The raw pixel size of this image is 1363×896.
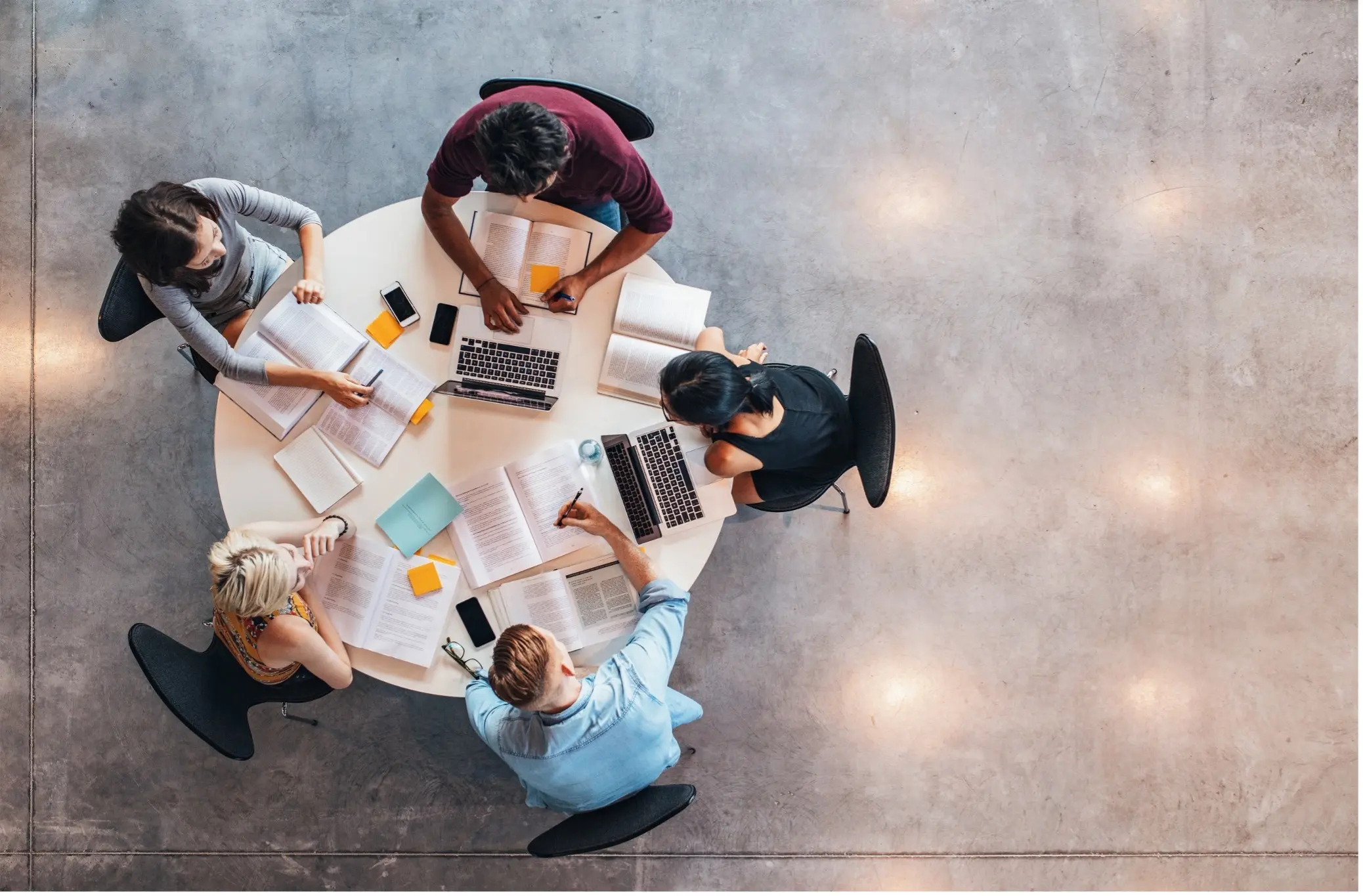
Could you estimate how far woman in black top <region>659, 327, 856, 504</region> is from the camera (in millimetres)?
1996

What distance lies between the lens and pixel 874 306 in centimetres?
316

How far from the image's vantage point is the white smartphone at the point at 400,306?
2.28 meters

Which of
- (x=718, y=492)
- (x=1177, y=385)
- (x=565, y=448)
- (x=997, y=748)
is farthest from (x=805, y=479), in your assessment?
(x=1177, y=385)

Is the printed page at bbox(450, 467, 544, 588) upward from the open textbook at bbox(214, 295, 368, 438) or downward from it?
downward

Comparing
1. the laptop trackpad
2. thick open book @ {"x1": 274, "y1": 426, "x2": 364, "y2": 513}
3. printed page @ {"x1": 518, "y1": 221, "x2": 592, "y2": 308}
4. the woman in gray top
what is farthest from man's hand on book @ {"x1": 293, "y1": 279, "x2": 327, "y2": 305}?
the laptop trackpad

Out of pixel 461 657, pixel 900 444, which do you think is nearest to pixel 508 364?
pixel 461 657

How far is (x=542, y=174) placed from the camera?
1919 mm

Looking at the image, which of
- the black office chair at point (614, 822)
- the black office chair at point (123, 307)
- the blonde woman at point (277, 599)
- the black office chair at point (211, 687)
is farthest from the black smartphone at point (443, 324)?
the black office chair at point (614, 822)

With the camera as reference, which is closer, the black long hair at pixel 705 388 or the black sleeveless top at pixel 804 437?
the black long hair at pixel 705 388

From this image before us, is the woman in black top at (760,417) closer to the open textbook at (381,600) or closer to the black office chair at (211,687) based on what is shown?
the open textbook at (381,600)

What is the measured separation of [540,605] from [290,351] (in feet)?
3.21

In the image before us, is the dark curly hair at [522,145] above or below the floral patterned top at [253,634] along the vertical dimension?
above

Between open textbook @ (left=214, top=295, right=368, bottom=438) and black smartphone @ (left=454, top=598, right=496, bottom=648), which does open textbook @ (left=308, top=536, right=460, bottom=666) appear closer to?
black smartphone @ (left=454, top=598, right=496, bottom=648)

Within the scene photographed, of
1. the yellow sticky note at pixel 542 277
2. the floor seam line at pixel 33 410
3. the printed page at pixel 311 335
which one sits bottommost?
the floor seam line at pixel 33 410
